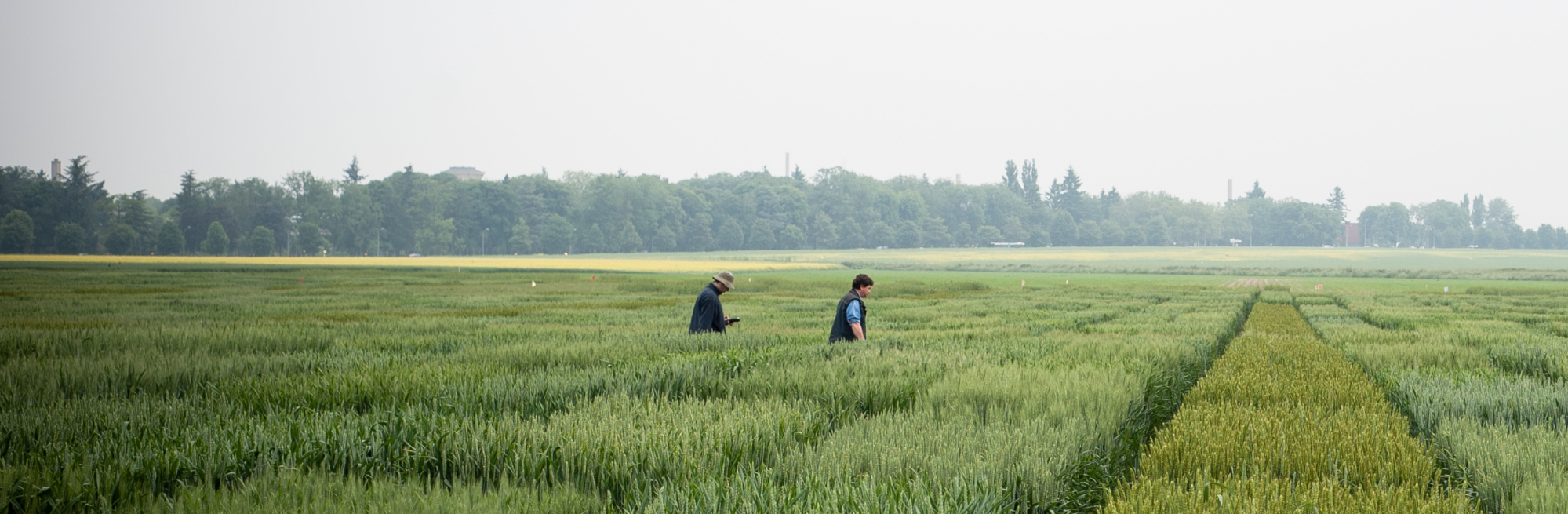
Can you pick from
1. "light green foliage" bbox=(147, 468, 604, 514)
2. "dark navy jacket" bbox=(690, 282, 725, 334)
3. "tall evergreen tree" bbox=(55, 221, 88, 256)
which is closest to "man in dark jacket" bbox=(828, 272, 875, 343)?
"dark navy jacket" bbox=(690, 282, 725, 334)

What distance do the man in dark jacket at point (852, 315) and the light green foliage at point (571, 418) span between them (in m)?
0.46

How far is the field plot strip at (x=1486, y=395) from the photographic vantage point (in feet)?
15.8

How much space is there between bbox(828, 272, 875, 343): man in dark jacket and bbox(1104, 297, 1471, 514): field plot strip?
4.55 m

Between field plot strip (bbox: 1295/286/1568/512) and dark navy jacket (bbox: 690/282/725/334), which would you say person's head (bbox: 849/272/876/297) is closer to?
dark navy jacket (bbox: 690/282/725/334)

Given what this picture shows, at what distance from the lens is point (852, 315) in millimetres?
12062

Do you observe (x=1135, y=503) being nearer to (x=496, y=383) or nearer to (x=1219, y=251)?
(x=496, y=383)

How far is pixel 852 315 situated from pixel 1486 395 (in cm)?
694

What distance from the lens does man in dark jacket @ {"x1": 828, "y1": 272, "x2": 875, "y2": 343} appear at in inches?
464

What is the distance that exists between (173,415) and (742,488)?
4.38 metres

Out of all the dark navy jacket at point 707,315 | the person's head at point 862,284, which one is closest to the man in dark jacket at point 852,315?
the person's head at point 862,284

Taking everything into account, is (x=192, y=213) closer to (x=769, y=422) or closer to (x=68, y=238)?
(x=68, y=238)

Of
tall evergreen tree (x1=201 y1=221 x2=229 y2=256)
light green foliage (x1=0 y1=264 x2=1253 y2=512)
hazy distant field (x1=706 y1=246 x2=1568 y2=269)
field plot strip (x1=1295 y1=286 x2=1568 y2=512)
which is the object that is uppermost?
tall evergreen tree (x1=201 y1=221 x2=229 y2=256)

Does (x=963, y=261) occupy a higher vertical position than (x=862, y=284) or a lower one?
lower

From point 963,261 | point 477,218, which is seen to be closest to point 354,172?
point 477,218
